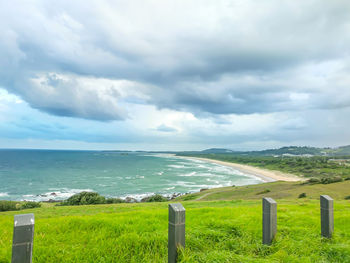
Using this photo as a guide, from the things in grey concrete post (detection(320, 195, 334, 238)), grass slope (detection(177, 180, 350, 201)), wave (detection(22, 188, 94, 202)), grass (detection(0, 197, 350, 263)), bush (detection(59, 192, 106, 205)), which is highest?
grey concrete post (detection(320, 195, 334, 238))

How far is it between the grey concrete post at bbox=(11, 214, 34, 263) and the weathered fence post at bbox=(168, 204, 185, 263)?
7.07ft

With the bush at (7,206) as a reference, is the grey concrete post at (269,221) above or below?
above

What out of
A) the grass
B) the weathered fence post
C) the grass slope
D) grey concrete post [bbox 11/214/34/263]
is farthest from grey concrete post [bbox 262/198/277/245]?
the grass slope

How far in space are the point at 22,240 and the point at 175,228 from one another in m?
2.31

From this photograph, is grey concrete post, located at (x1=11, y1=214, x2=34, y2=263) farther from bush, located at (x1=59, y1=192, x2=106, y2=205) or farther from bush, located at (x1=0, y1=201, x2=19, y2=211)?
bush, located at (x1=59, y1=192, x2=106, y2=205)

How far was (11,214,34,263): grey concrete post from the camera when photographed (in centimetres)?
306

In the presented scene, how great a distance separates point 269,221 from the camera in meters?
5.25

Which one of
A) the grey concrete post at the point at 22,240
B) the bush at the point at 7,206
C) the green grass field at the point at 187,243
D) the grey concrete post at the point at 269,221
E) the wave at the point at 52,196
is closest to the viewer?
the grey concrete post at the point at 22,240

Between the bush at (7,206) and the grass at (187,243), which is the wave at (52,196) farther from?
the grass at (187,243)

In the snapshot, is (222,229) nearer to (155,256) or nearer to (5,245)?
(155,256)

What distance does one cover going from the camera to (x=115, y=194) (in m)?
43.9

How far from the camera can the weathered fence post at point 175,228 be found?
157 inches

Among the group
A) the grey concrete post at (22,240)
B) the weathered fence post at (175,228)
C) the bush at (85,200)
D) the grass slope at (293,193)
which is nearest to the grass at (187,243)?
the weathered fence post at (175,228)

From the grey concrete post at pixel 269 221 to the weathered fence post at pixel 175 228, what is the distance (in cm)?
232
